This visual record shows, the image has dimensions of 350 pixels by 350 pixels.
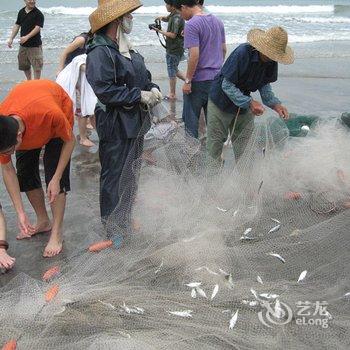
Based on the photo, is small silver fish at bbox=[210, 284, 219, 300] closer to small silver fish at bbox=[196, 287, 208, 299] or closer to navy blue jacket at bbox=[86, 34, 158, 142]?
small silver fish at bbox=[196, 287, 208, 299]

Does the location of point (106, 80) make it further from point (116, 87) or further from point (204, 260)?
point (204, 260)

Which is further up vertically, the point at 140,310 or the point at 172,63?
the point at 172,63

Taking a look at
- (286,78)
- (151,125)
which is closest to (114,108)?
(151,125)

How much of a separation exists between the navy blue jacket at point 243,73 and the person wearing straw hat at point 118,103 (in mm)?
831

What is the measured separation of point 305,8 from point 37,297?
1405 inches

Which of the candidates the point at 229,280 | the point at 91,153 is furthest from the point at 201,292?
the point at 91,153

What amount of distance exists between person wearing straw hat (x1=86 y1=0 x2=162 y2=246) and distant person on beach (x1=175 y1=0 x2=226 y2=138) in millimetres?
1627

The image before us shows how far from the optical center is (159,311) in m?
2.55

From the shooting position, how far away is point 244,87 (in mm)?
4039

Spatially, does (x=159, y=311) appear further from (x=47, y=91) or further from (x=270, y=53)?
(x=270, y=53)

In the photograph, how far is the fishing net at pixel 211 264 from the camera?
7.93ft

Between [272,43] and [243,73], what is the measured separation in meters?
0.36

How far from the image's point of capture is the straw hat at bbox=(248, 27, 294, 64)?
367cm

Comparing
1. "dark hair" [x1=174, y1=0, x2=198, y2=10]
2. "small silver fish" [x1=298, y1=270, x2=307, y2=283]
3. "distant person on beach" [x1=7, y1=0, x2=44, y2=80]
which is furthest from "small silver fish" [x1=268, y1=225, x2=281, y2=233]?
"distant person on beach" [x1=7, y1=0, x2=44, y2=80]
